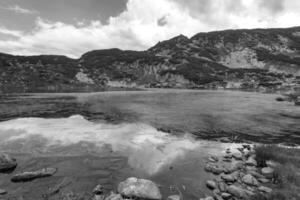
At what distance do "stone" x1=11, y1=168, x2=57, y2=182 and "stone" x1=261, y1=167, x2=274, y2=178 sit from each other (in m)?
12.9

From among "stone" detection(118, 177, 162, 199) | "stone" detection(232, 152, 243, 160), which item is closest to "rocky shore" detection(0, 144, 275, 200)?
"stone" detection(118, 177, 162, 199)

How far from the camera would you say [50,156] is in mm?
14703

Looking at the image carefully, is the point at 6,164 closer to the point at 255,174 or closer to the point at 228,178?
the point at 228,178

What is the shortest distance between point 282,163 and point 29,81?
185308 millimetres

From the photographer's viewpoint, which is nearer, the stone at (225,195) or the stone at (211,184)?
the stone at (225,195)

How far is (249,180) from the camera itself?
10.8 metres

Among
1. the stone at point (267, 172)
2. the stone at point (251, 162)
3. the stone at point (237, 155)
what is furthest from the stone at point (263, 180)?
the stone at point (237, 155)

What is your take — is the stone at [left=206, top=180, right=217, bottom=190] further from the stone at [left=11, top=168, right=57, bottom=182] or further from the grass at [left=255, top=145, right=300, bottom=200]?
the stone at [left=11, top=168, right=57, bottom=182]

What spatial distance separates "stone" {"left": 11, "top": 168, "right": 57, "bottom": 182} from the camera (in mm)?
10891

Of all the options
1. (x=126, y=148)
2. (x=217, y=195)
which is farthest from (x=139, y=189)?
(x=126, y=148)

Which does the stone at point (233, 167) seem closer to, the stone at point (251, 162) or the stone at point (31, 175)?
the stone at point (251, 162)

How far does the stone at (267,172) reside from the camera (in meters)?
11.4

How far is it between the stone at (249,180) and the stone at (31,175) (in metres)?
11.4

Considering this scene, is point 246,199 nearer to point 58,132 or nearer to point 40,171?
point 40,171
